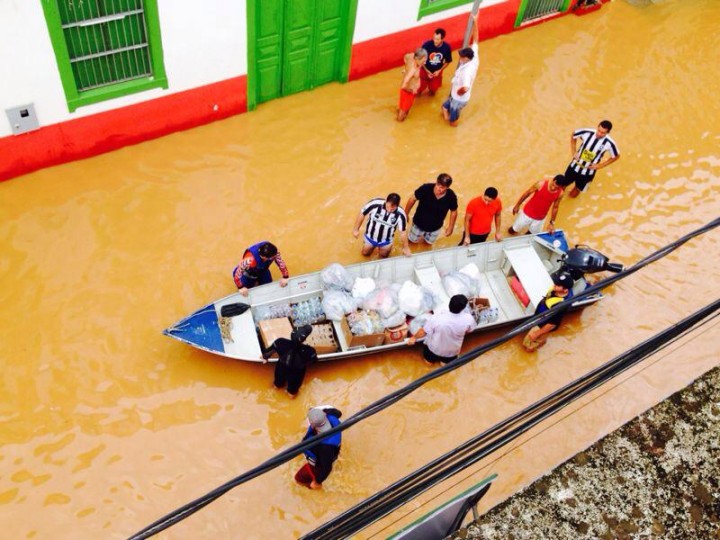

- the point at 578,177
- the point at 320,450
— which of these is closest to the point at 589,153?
the point at 578,177

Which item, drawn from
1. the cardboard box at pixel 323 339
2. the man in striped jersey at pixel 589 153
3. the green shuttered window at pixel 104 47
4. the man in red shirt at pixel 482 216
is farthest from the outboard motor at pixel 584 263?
the green shuttered window at pixel 104 47

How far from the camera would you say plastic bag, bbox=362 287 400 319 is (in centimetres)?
832

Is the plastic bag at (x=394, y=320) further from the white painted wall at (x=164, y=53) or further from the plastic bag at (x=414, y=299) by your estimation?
the white painted wall at (x=164, y=53)

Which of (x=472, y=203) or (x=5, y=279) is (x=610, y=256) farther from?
(x=5, y=279)

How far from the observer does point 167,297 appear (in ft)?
28.9

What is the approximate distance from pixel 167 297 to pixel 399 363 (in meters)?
3.31

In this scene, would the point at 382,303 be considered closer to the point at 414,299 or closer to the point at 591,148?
the point at 414,299

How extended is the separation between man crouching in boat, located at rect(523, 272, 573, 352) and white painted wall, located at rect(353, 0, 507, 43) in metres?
5.80

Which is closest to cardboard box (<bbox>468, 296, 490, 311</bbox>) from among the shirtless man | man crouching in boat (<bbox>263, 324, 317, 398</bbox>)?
man crouching in boat (<bbox>263, 324, 317, 398</bbox>)

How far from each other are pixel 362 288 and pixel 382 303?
37 centimetres

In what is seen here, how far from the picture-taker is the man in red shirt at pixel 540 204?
9061mm

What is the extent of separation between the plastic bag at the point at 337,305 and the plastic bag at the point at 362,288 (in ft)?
0.40

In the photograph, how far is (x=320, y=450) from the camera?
658 centimetres

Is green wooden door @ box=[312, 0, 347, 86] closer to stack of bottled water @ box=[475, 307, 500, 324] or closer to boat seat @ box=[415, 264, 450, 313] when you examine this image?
boat seat @ box=[415, 264, 450, 313]
